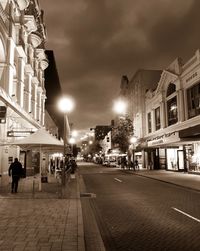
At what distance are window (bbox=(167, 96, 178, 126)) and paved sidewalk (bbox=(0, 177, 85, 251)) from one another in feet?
85.9

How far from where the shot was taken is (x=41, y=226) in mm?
7875

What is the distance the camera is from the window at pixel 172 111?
35.6m

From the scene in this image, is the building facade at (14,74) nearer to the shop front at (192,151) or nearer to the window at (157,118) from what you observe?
the shop front at (192,151)

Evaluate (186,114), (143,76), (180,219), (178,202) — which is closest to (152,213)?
(180,219)

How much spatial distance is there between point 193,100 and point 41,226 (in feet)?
85.5

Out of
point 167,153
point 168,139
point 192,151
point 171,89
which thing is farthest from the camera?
point 167,153

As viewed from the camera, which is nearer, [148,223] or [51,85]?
[148,223]

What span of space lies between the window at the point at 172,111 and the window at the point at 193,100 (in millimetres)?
4029

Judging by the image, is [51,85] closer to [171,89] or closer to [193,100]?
[171,89]

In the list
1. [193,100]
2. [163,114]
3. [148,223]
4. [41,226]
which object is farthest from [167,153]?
[41,226]

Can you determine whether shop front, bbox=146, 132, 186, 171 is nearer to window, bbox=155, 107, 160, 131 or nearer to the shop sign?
the shop sign

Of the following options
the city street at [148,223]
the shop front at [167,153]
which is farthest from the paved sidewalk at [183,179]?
the city street at [148,223]

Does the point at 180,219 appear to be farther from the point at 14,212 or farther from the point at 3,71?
the point at 3,71

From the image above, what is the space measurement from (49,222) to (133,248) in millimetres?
2997
